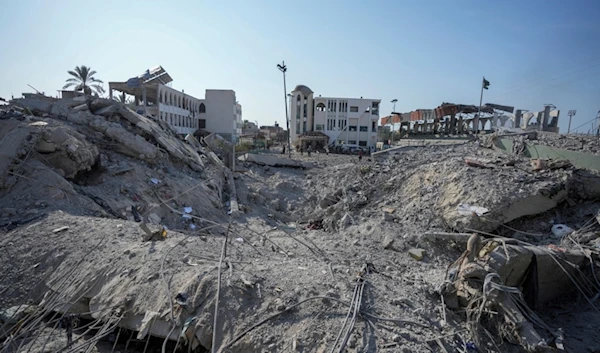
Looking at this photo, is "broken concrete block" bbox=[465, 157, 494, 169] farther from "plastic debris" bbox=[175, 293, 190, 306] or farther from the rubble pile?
"plastic debris" bbox=[175, 293, 190, 306]

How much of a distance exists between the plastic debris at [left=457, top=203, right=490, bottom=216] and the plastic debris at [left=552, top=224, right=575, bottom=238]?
3.94 ft

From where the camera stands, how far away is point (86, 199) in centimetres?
671

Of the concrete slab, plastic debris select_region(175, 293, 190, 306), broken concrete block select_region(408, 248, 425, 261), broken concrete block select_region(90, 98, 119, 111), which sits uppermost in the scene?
broken concrete block select_region(90, 98, 119, 111)

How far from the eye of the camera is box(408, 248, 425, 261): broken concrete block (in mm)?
6541

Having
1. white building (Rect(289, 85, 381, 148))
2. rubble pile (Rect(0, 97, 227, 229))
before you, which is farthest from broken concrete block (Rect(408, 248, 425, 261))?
white building (Rect(289, 85, 381, 148))

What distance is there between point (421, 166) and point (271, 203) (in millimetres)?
5676

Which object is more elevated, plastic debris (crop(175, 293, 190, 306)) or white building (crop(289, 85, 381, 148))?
white building (crop(289, 85, 381, 148))

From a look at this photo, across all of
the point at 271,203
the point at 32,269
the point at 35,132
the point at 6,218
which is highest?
Result: the point at 35,132

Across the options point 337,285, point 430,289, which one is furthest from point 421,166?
point 337,285

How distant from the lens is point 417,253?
664 cm

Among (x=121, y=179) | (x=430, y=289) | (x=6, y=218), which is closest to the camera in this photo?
(x=430, y=289)

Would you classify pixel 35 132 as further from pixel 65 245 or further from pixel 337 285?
pixel 337 285

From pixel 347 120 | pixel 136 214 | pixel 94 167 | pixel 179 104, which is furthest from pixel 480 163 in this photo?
pixel 347 120

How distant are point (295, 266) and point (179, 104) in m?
28.6
